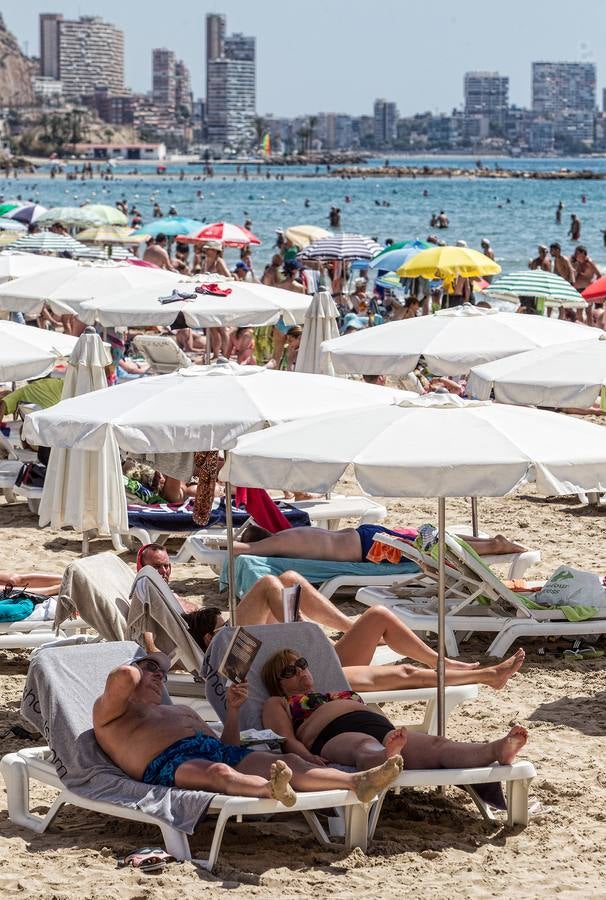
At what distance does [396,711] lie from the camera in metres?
6.11

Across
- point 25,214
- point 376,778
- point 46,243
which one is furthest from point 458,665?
point 25,214

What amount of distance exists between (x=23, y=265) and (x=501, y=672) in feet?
34.5

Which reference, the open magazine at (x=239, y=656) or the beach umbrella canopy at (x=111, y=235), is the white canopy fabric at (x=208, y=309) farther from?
the beach umbrella canopy at (x=111, y=235)

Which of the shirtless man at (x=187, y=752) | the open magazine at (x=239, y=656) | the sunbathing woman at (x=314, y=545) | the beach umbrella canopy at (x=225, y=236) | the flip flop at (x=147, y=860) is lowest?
the flip flop at (x=147, y=860)

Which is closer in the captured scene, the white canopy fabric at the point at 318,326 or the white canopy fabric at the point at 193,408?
the white canopy fabric at the point at 193,408

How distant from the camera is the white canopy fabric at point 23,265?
14.4 m

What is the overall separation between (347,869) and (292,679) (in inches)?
33.3

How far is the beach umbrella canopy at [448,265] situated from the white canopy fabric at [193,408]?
375 inches

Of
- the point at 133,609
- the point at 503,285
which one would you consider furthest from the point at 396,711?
the point at 503,285

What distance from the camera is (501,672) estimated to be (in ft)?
17.4

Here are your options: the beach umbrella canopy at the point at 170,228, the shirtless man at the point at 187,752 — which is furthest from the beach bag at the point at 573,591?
the beach umbrella canopy at the point at 170,228

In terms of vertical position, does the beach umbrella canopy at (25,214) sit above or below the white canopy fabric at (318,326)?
above

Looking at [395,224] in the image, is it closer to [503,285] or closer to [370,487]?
[503,285]

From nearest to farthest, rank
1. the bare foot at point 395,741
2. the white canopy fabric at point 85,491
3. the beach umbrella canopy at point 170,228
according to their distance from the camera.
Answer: the bare foot at point 395,741
the white canopy fabric at point 85,491
the beach umbrella canopy at point 170,228
